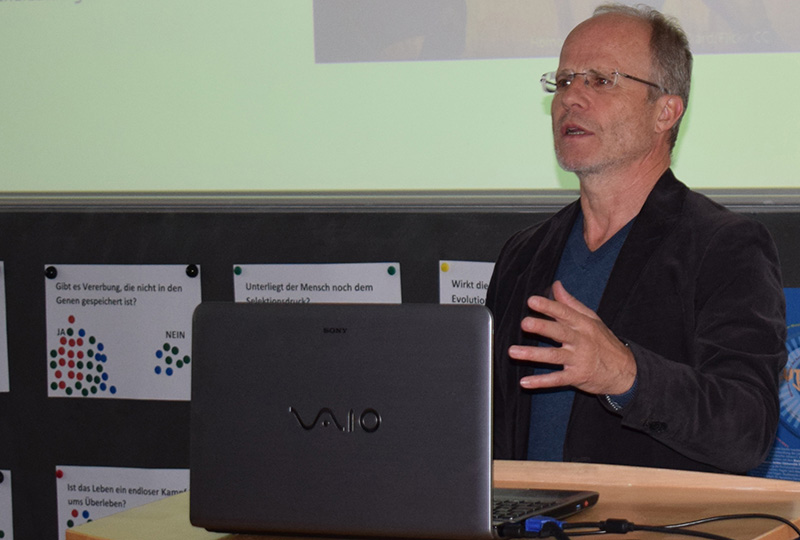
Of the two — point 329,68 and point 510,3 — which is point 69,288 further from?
point 510,3

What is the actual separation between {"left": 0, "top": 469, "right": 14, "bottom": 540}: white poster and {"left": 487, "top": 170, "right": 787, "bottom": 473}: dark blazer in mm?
1377

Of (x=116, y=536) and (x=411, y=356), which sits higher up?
(x=411, y=356)

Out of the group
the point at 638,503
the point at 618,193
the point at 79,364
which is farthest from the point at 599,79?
the point at 79,364

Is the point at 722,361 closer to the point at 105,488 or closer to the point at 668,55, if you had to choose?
the point at 668,55

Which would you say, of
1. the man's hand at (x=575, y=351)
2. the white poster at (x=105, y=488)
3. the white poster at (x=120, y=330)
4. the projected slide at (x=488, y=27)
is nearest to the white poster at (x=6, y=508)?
the white poster at (x=105, y=488)

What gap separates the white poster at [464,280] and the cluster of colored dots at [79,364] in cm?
88

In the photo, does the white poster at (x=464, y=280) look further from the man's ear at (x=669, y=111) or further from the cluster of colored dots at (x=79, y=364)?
the cluster of colored dots at (x=79, y=364)

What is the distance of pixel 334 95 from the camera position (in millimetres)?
2033

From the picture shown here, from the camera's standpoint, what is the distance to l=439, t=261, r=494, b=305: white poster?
6.81ft

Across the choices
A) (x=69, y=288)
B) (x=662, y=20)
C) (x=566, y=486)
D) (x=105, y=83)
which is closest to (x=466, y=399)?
(x=566, y=486)

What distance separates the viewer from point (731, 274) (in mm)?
1472

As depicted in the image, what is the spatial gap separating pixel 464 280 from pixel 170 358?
2.46ft

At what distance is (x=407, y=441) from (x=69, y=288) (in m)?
1.66

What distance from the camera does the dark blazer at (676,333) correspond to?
1191 mm
